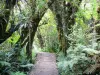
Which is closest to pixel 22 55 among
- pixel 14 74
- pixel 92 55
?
pixel 14 74

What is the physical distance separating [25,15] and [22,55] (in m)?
2.67

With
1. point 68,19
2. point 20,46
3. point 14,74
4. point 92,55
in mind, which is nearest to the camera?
point 92,55

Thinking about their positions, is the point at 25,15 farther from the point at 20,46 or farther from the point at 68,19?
the point at 68,19

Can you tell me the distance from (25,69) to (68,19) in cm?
413

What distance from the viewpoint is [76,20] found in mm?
13078

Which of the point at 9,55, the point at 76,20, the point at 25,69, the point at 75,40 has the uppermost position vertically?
the point at 76,20

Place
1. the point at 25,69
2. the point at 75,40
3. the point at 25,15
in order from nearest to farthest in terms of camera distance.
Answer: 1. the point at 75,40
2. the point at 25,15
3. the point at 25,69

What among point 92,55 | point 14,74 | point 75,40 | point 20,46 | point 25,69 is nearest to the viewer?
point 92,55

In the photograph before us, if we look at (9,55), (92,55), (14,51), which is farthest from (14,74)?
(92,55)

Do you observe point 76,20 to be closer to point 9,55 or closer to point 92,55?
point 9,55

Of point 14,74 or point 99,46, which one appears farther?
point 14,74

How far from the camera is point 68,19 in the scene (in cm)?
1264

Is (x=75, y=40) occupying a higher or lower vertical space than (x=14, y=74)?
higher

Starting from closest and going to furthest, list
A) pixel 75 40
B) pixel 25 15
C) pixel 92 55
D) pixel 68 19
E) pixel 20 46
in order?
pixel 92 55 → pixel 75 40 → pixel 25 15 → pixel 20 46 → pixel 68 19
